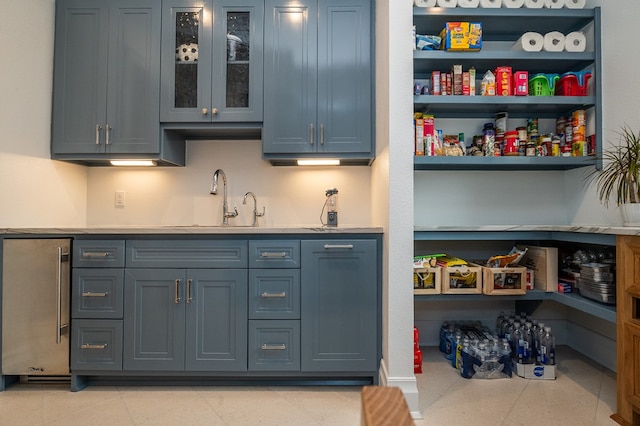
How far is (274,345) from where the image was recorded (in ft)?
6.30

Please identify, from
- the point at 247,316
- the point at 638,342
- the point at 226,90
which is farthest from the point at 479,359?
the point at 226,90

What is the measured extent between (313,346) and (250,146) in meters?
1.53

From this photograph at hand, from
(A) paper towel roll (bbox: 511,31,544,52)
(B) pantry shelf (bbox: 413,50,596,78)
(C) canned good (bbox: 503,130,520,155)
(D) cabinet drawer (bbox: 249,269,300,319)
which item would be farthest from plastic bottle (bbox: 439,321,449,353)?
(A) paper towel roll (bbox: 511,31,544,52)

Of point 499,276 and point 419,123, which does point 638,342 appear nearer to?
point 499,276

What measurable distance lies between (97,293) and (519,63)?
3.09 metres

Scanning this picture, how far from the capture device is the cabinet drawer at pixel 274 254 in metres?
1.94

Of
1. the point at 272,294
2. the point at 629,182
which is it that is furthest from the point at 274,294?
the point at 629,182

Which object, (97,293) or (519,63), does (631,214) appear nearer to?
(519,63)

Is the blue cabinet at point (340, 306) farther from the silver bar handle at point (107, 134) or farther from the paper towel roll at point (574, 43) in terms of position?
the paper towel roll at point (574, 43)

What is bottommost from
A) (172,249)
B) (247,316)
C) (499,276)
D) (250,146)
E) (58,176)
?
(247,316)

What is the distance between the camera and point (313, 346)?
6.29 feet

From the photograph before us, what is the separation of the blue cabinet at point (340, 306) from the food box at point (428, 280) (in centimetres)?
41

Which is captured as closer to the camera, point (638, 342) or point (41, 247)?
point (638, 342)

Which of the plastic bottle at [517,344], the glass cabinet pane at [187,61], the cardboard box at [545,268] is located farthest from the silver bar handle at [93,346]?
the cardboard box at [545,268]
